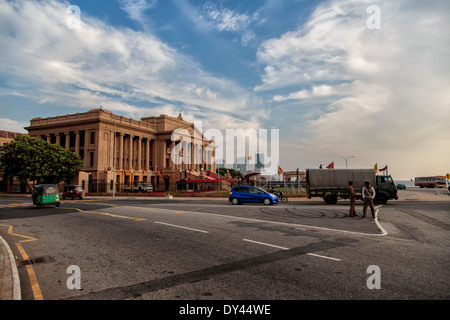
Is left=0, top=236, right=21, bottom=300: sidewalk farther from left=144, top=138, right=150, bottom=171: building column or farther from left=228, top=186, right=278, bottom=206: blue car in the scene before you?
left=144, top=138, right=150, bottom=171: building column

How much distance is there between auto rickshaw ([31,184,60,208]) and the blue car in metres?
14.9

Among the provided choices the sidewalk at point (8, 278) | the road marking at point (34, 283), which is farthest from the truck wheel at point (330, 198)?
the sidewalk at point (8, 278)

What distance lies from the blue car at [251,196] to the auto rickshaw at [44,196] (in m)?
14.9

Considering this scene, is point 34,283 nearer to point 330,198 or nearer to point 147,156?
point 330,198

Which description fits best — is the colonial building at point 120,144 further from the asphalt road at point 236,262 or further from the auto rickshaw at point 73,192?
the asphalt road at point 236,262

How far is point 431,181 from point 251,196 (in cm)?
7946

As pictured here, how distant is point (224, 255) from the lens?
682cm

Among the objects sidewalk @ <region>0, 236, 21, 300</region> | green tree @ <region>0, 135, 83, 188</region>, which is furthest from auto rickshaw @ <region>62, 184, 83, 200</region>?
sidewalk @ <region>0, 236, 21, 300</region>

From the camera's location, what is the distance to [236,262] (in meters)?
6.20

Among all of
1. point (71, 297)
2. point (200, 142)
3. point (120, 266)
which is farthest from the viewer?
point (200, 142)

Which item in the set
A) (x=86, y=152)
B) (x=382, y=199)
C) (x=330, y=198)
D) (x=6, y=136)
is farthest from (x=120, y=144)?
(x=382, y=199)

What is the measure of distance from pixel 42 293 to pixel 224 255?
3.85m

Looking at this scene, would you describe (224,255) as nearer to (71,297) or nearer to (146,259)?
(146,259)
